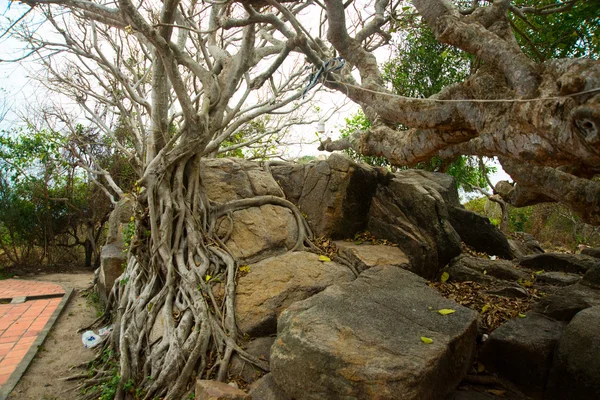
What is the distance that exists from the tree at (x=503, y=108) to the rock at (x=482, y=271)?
1.18 metres

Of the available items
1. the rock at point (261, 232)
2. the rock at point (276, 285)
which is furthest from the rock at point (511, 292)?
the rock at point (261, 232)

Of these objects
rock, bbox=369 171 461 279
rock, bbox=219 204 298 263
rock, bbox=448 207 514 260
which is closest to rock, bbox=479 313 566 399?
rock, bbox=369 171 461 279

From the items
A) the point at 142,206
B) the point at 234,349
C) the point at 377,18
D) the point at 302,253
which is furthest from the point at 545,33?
the point at 142,206

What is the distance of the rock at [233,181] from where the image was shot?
5.94 meters

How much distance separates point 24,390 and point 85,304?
294 cm

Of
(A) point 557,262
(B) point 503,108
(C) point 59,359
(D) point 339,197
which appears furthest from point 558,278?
(C) point 59,359

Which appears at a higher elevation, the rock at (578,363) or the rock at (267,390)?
the rock at (578,363)

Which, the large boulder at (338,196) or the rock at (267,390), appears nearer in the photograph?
the rock at (267,390)

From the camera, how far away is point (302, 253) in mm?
5016

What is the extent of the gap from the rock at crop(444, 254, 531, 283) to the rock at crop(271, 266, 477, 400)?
1.69m

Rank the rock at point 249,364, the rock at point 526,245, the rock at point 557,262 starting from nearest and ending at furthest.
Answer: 1. the rock at point 249,364
2. the rock at point 557,262
3. the rock at point 526,245

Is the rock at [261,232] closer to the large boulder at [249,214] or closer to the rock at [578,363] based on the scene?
the large boulder at [249,214]

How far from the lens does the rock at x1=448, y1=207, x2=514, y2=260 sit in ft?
21.1

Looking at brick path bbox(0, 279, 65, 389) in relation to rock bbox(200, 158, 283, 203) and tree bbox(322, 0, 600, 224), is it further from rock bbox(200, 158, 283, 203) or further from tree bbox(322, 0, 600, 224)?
tree bbox(322, 0, 600, 224)
